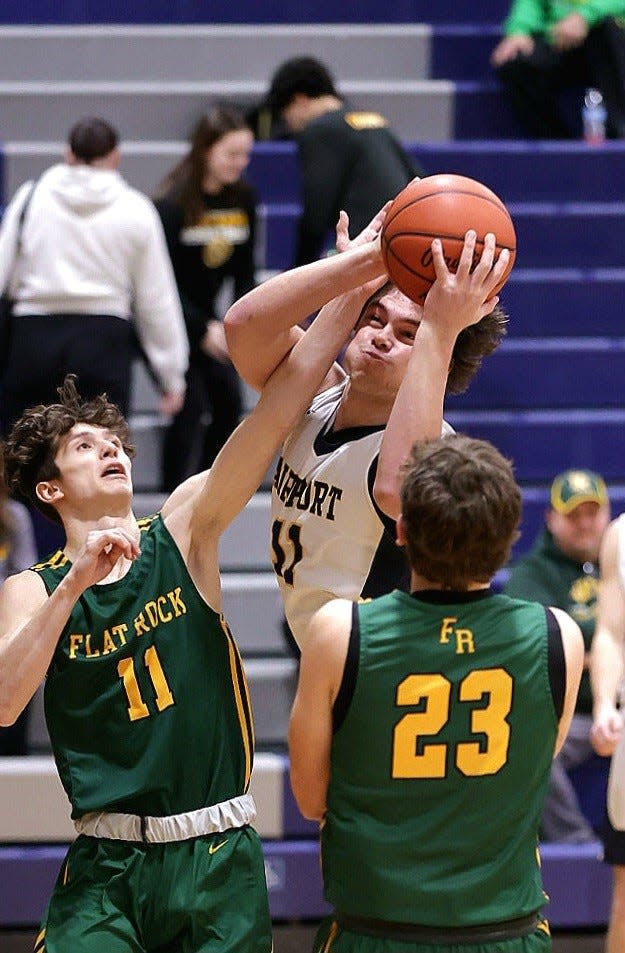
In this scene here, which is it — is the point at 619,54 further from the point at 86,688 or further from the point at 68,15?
the point at 86,688

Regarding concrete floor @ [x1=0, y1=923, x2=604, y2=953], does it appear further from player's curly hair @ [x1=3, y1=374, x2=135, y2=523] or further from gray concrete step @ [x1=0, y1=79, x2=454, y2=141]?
gray concrete step @ [x1=0, y1=79, x2=454, y2=141]

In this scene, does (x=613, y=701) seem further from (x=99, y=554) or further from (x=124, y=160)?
(x=124, y=160)

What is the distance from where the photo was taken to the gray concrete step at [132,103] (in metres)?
8.14

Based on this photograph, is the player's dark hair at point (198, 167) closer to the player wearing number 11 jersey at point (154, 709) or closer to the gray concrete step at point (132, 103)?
the gray concrete step at point (132, 103)

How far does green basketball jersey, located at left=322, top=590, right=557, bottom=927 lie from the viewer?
2.60 meters

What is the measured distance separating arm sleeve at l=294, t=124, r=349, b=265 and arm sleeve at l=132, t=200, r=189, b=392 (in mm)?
523

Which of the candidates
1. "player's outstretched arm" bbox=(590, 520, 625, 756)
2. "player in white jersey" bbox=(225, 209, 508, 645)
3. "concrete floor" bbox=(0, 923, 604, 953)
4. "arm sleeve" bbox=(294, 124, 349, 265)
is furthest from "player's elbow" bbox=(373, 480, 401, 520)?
"arm sleeve" bbox=(294, 124, 349, 265)

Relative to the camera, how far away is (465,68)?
28.9 feet

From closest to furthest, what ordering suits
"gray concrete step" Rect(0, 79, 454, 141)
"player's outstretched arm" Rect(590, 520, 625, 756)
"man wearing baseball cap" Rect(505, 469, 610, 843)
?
"player's outstretched arm" Rect(590, 520, 625, 756) < "man wearing baseball cap" Rect(505, 469, 610, 843) < "gray concrete step" Rect(0, 79, 454, 141)

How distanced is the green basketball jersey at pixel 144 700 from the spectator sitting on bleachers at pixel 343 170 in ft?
10.3

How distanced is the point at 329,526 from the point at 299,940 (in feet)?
8.72

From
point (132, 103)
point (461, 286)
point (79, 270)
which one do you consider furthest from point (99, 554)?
point (132, 103)

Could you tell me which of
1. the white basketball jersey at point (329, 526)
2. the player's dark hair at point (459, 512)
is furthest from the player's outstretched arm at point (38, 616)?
the player's dark hair at point (459, 512)

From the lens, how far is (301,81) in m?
6.48
